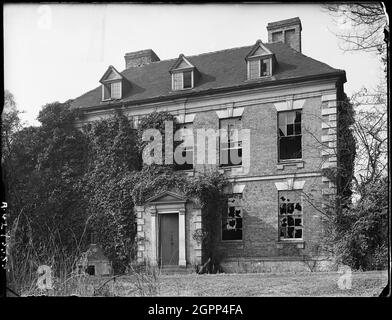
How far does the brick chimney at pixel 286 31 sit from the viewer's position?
3986 mm

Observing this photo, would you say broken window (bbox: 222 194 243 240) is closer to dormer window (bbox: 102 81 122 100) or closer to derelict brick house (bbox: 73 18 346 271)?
derelict brick house (bbox: 73 18 346 271)

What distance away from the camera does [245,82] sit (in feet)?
15.4

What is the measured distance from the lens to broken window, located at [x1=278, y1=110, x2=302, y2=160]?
14.7 feet

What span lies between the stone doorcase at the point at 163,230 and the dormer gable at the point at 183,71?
1.04 metres

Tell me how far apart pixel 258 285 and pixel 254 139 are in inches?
48.9

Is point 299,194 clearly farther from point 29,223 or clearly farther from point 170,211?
point 29,223

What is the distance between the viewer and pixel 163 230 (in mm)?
4438

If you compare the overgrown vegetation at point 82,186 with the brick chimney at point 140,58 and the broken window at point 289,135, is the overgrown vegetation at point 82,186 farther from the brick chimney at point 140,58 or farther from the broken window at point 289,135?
the broken window at point 289,135

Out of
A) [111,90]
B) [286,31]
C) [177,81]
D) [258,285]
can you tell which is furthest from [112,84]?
[258,285]

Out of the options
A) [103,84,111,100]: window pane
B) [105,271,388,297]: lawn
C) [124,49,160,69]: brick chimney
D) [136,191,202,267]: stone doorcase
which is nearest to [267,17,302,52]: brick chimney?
[124,49,160,69]: brick chimney

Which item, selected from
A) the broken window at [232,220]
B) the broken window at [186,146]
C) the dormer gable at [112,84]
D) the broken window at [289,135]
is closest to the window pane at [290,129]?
the broken window at [289,135]

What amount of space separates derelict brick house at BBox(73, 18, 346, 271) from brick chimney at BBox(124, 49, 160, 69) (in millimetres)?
10
